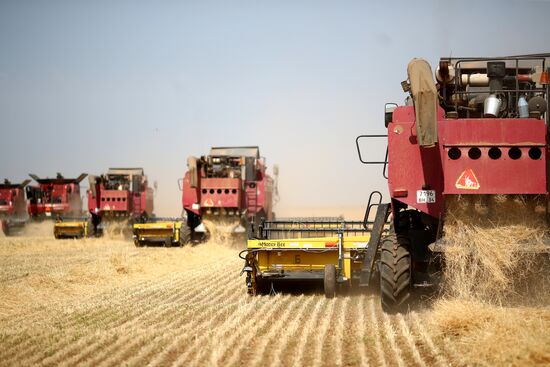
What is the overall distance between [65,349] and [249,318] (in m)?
2.22

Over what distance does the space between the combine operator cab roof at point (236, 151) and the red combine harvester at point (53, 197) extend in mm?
8283

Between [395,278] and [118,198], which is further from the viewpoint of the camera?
[118,198]

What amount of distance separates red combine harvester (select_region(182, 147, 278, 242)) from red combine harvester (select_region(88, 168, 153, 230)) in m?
4.57

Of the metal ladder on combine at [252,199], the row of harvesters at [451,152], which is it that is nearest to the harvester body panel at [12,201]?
the metal ladder on combine at [252,199]

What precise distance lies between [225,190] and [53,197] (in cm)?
1108

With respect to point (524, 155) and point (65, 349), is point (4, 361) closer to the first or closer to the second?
point (65, 349)

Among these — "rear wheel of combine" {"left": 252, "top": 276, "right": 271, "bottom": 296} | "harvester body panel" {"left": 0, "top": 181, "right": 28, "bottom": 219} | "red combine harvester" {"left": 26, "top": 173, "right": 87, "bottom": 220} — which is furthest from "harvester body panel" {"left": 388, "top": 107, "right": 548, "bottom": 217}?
"harvester body panel" {"left": 0, "top": 181, "right": 28, "bottom": 219}

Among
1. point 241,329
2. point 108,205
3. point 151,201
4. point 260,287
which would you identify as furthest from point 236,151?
point 241,329

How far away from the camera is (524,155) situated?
6.80 meters

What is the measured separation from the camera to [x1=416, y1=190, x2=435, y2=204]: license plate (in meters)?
7.17

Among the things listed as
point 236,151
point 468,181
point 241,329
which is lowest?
point 241,329

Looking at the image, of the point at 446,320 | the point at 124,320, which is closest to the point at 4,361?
the point at 124,320

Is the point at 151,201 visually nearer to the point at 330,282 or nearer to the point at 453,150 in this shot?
the point at 330,282

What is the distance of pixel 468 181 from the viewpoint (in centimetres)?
685
